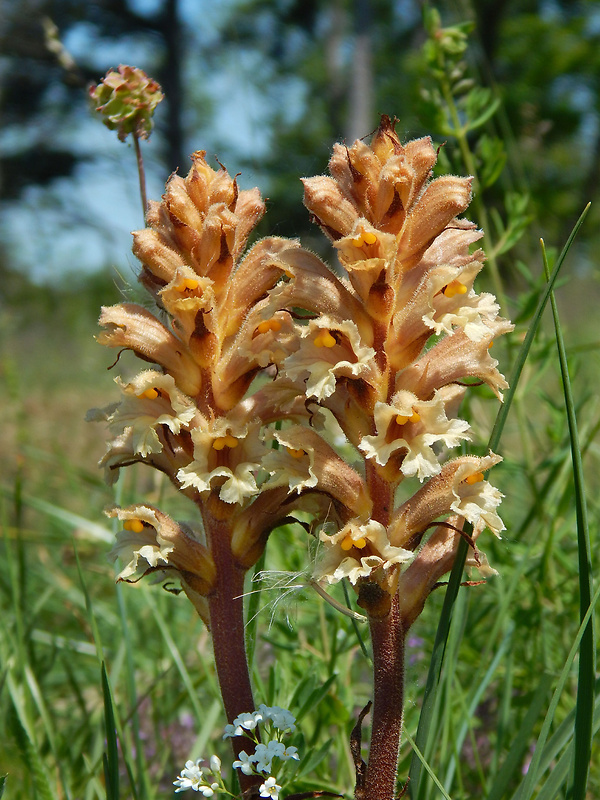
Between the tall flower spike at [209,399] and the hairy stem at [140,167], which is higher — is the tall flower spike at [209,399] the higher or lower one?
the lower one

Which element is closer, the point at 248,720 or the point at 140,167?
the point at 248,720

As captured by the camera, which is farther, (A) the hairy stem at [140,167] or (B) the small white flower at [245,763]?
(A) the hairy stem at [140,167]

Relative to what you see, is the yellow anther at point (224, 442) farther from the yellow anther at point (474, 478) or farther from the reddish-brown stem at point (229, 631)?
the yellow anther at point (474, 478)

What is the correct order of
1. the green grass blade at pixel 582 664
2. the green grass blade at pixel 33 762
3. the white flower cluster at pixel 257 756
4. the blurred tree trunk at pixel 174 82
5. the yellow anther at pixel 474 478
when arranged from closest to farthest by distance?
the green grass blade at pixel 582 664 < the white flower cluster at pixel 257 756 < the yellow anther at pixel 474 478 < the green grass blade at pixel 33 762 < the blurred tree trunk at pixel 174 82

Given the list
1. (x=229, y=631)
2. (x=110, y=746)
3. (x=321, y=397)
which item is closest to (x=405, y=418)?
(x=321, y=397)

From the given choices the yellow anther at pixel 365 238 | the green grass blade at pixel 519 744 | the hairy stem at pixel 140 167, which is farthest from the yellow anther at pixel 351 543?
the hairy stem at pixel 140 167

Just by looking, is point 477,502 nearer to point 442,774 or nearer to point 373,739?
point 373,739

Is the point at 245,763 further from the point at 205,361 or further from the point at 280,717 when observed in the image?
the point at 205,361

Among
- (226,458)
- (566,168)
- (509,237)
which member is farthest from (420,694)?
(566,168)
